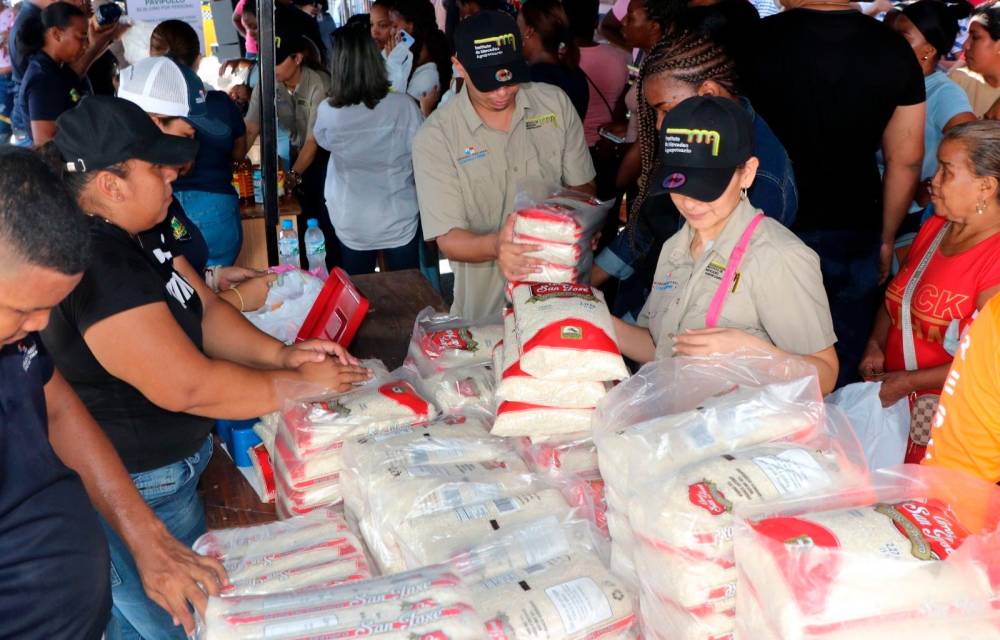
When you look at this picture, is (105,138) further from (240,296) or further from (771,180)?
(771,180)

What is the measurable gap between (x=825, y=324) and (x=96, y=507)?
5.10 ft

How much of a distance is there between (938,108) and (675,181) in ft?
8.45

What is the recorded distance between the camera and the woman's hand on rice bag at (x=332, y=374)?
7.13 feet

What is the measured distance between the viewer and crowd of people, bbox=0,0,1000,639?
1.57 m

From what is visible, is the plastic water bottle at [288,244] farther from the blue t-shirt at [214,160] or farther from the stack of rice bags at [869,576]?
the stack of rice bags at [869,576]

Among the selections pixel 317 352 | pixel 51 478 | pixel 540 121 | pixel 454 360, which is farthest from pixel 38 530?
pixel 540 121

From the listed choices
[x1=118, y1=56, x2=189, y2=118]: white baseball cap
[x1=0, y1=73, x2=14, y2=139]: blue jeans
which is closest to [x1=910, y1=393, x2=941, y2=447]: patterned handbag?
[x1=118, y1=56, x2=189, y2=118]: white baseball cap

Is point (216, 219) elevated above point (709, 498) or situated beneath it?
situated beneath

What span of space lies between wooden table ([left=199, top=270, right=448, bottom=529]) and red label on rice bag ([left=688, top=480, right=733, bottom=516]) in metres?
1.15

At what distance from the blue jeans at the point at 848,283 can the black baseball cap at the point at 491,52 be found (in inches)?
42.2

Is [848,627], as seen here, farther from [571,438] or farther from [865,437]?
[865,437]

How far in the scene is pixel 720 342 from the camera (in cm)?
179

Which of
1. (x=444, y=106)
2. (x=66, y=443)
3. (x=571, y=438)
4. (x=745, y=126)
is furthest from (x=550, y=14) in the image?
(x=66, y=443)

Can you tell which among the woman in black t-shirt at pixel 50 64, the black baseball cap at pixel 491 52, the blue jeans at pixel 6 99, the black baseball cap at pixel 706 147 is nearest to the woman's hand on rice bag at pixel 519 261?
the black baseball cap at pixel 706 147
